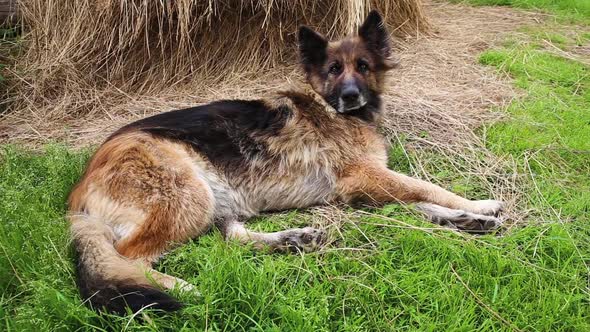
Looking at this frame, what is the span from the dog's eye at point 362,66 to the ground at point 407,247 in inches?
27.2

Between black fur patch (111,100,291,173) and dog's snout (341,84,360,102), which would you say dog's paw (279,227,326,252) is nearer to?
black fur patch (111,100,291,173)

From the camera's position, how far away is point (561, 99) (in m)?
4.45

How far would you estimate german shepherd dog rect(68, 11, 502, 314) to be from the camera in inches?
99.3

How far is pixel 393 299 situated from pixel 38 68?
543cm

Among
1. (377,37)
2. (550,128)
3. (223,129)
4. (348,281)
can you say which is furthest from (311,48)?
(550,128)

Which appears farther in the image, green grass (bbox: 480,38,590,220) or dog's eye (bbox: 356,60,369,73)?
dog's eye (bbox: 356,60,369,73)

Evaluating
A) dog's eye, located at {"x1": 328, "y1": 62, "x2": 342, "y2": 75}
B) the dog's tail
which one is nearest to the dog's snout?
dog's eye, located at {"x1": 328, "y1": 62, "x2": 342, "y2": 75}

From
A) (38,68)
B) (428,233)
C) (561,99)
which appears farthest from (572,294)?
(38,68)

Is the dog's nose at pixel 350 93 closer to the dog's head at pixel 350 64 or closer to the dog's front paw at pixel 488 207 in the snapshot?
the dog's head at pixel 350 64

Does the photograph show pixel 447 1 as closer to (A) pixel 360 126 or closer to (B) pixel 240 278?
(A) pixel 360 126

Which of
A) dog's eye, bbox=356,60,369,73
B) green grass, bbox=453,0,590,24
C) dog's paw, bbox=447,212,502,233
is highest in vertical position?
dog's eye, bbox=356,60,369,73

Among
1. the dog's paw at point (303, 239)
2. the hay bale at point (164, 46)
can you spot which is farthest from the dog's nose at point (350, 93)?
the hay bale at point (164, 46)

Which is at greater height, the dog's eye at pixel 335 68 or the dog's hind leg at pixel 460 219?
the dog's eye at pixel 335 68

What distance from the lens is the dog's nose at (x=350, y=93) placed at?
11.0 feet
